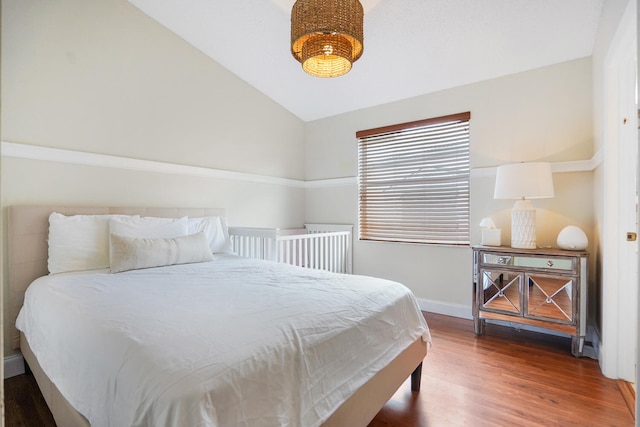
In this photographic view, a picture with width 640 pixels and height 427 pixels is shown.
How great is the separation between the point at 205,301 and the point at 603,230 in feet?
8.25

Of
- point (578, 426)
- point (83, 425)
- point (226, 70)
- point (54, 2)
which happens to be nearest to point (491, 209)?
point (578, 426)

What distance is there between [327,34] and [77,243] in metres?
2.10

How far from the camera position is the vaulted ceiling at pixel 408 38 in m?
2.40

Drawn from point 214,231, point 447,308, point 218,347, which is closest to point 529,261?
point 447,308

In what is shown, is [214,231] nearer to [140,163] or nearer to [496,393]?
[140,163]

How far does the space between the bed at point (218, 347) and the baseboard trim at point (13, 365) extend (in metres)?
0.15

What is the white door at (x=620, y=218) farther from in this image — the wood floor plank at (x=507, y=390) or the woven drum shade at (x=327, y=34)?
the woven drum shade at (x=327, y=34)

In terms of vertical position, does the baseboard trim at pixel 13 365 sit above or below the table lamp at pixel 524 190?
below

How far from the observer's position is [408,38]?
2.75 meters

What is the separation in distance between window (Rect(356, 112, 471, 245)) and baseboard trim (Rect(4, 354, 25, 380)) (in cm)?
310

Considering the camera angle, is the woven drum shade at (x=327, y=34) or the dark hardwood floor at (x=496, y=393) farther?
the woven drum shade at (x=327, y=34)

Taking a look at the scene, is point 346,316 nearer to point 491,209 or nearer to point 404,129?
point 491,209

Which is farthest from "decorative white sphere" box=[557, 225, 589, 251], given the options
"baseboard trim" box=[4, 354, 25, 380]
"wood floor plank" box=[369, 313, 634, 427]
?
"baseboard trim" box=[4, 354, 25, 380]

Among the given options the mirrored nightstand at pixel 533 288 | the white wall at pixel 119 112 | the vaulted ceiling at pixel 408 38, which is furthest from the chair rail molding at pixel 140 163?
the vaulted ceiling at pixel 408 38
